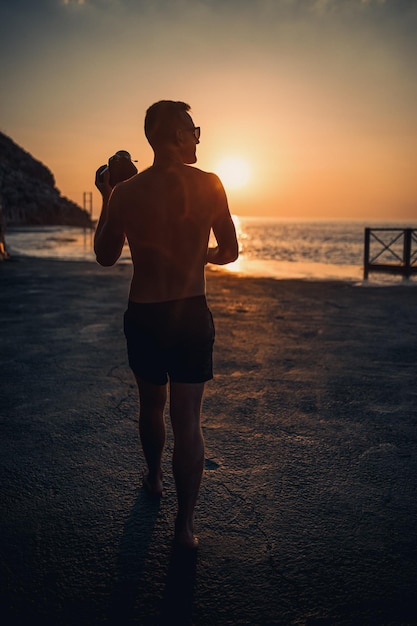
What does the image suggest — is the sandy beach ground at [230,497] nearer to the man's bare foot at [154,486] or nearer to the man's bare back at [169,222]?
the man's bare foot at [154,486]

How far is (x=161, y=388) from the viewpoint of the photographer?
2385 millimetres

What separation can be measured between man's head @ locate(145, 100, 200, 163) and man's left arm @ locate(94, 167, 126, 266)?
298mm

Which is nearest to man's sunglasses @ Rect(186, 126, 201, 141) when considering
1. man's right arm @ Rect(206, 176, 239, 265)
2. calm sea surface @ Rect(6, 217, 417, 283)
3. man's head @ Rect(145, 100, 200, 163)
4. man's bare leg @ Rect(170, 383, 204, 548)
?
man's head @ Rect(145, 100, 200, 163)

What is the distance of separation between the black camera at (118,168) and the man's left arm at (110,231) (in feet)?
0.19

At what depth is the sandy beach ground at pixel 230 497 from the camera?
185 centimetres

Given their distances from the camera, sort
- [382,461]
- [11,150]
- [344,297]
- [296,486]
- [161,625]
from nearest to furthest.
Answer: [161,625], [296,486], [382,461], [344,297], [11,150]

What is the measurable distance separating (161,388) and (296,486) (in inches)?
39.0

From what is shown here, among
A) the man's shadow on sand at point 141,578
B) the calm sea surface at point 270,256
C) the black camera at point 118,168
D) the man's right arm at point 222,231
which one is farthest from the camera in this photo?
the calm sea surface at point 270,256

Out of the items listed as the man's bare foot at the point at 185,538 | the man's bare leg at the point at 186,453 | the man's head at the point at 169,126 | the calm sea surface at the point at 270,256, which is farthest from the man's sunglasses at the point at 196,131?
the calm sea surface at the point at 270,256

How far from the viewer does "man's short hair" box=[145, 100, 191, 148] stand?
2088mm

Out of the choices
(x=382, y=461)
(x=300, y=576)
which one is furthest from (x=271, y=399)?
(x=300, y=576)

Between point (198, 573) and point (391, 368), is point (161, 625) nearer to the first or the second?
point (198, 573)

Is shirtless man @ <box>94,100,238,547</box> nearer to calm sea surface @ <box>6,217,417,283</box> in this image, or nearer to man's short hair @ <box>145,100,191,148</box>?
man's short hair @ <box>145,100,191,148</box>

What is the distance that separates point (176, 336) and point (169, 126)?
911 millimetres
